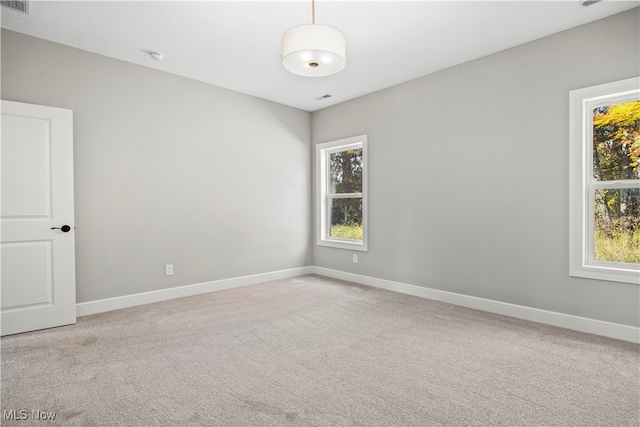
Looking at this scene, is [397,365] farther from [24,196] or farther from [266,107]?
[266,107]

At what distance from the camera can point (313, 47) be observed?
6.86ft

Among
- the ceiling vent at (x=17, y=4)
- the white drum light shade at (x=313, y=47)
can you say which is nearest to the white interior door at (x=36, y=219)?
the ceiling vent at (x=17, y=4)

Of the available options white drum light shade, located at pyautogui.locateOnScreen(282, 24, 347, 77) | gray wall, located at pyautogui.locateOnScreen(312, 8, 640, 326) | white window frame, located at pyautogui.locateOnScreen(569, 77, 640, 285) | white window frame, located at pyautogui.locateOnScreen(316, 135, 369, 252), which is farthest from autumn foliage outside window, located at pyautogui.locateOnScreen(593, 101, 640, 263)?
white window frame, located at pyautogui.locateOnScreen(316, 135, 369, 252)

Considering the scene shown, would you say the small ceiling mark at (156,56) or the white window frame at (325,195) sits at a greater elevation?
the small ceiling mark at (156,56)

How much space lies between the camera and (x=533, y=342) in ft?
9.25

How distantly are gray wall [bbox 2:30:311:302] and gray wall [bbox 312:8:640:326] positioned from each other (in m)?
1.48

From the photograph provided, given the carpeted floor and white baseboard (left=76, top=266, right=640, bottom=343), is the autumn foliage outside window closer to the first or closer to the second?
white baseboard (left=76, top=266, right=640, bottom=343)

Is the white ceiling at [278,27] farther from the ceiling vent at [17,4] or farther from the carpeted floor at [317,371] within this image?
the carpeted floor at [317,371]

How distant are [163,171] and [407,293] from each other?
11.1 feet

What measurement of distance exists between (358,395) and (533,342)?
1.72 metres

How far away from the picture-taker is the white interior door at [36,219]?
299 cm

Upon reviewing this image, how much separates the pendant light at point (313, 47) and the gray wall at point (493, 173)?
212cm

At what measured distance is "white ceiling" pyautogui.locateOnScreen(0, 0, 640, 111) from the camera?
2760 mm

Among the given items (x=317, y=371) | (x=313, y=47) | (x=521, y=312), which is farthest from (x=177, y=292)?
(x=521, y=312)
